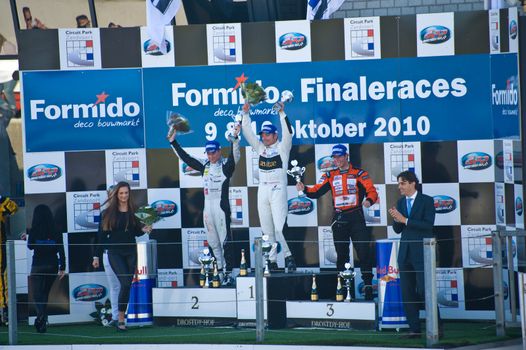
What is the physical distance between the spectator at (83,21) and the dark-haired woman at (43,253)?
2460 millimetres

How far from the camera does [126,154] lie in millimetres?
11109

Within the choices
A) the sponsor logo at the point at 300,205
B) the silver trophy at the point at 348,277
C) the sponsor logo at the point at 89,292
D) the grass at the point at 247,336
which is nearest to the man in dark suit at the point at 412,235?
the grass at the point at 247,336

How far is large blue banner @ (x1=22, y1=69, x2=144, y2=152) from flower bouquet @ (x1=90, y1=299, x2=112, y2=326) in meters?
1.65

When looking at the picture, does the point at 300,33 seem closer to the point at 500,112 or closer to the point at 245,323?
the point at 500,112

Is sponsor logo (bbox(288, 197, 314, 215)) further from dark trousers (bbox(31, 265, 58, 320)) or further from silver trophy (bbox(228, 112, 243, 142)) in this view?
dark trousers (bbox(31, 265, 58, 320))

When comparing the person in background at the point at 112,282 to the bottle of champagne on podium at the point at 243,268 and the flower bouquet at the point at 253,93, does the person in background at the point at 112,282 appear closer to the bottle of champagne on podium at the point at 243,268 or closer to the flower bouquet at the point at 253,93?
the bottle of champagne on podium at the point at 243,268

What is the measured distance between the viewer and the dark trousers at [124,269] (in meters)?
10.3

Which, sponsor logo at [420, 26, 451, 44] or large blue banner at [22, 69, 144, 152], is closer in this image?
sponsor logo at [420, 26, 451, 44]

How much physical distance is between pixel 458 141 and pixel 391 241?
4.67 ft

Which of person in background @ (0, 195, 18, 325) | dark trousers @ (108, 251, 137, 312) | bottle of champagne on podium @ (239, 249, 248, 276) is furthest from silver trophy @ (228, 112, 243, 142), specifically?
person in background @ (0, 195, 18, 325)

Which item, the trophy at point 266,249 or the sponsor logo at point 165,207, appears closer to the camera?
the trophy at point 266,249

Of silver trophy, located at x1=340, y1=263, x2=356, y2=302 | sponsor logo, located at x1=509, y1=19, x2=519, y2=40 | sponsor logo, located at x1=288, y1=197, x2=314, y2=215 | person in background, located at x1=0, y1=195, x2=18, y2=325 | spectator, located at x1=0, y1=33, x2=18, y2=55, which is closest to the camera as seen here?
silver trophy, located at x1=340, y1=263, x2=356, y2=302

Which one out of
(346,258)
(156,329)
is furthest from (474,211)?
(156,329)

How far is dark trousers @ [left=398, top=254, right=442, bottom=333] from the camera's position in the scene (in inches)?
375
